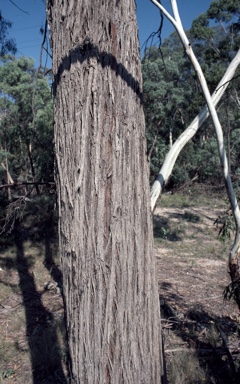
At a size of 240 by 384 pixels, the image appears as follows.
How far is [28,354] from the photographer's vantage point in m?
5.21

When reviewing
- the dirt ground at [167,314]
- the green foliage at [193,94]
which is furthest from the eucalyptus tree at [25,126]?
the green foliage at [193,94]

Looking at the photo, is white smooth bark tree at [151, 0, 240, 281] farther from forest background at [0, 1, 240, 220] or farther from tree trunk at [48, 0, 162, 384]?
forest background at [0, 1, 240, 220]

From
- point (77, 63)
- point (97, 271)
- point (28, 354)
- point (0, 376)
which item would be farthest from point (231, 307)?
point (77, 63)

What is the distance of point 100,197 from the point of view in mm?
2104

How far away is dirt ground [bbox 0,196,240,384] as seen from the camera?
457cm

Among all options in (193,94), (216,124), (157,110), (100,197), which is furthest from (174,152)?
(193,94)

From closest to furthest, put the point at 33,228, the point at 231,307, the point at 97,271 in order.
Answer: the point at 97,271
the point at 231,307
the point at 33,228

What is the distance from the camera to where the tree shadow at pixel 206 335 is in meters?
4.25

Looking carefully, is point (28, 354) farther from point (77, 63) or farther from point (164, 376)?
point (77, 63)

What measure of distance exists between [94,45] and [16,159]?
509 inches

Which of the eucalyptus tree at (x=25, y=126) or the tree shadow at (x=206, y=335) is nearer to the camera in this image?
the tree shadow at (x=206, y=335)

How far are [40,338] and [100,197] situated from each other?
4.11 meters

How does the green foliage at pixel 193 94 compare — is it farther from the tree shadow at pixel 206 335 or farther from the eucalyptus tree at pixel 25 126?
the tree shadow at pixel 206 335

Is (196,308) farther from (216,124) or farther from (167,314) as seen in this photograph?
(216,124)
